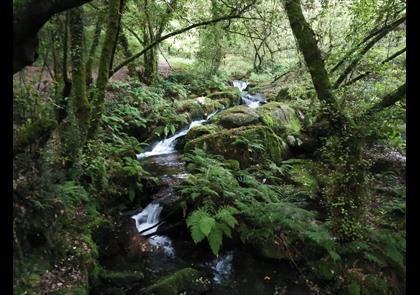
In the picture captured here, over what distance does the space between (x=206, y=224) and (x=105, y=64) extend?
3.71m

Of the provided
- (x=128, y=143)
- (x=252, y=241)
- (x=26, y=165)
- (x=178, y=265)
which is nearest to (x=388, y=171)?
(x=252, y=241)

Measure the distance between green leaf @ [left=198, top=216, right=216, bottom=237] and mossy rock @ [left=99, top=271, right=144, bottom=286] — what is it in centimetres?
121

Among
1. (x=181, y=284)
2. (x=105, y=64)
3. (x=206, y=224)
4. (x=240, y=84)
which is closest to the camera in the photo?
(x=181, y=284)

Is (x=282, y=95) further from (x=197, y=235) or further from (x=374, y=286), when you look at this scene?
(x=374, y=286)

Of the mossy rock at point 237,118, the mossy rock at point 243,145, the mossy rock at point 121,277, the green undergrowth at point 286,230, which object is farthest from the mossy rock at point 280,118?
the mossy rock at point 121,277

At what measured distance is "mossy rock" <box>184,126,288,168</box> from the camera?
31.9 feet

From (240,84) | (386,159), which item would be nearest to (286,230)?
(386,159)

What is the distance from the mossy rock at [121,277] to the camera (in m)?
5.46

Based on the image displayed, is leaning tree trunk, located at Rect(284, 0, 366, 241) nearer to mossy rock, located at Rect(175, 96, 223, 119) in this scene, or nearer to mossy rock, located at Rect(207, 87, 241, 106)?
mossy rock, located at Rect(175, 96, 223, 119)

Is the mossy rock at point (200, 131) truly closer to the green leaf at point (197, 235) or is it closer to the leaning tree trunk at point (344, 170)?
the green leaf at point (197, 235)

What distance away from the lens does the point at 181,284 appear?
5582 millimetres

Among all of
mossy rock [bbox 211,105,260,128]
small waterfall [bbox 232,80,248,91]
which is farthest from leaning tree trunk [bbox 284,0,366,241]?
small waterfall [bbox 232,80,248,91]

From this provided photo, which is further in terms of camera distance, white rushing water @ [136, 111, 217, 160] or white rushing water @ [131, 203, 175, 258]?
white rushing water @ [136, 111, 217, 160]

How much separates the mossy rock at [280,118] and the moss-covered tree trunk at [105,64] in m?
5.76
